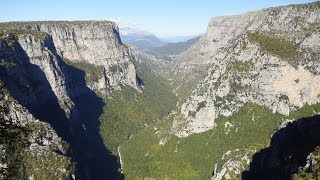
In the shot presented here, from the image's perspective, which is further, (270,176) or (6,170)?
(270,176)

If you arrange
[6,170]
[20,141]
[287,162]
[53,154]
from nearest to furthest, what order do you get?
[6,170]
[20,141]
[287,162]
[53,154]

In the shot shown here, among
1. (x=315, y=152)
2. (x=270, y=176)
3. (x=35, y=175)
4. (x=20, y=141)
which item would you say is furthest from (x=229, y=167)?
(x=20, y=141)

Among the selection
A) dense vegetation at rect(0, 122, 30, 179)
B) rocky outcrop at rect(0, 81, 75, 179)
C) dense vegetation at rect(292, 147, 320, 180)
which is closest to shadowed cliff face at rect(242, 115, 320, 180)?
dense vegetation at rect(292, 147, 320, 180)

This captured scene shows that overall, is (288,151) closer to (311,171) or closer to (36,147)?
(311,171)

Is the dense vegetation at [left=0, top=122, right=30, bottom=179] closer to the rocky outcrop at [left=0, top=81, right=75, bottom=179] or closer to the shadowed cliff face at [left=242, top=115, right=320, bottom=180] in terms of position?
the rocky outcrop at [left=0, top=81, right=75, bottom=179]

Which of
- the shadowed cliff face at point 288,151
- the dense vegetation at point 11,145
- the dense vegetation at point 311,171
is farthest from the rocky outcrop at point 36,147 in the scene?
the dense vegetation at point 311,171

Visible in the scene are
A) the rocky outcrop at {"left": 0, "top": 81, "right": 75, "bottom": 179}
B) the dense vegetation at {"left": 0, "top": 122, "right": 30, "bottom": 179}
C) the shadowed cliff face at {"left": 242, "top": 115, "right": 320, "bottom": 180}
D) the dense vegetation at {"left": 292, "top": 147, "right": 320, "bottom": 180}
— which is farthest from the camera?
the rocky outcrop at {"left": 0, "top": 81, "right": 75, "bottom": 179}

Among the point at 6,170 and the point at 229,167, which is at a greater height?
the point at 6,170

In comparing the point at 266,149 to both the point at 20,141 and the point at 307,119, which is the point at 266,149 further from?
the point at 20,141

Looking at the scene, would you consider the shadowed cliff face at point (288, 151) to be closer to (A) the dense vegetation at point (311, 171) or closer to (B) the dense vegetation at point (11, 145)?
(A) the dense vegetation at point (311, 171)
